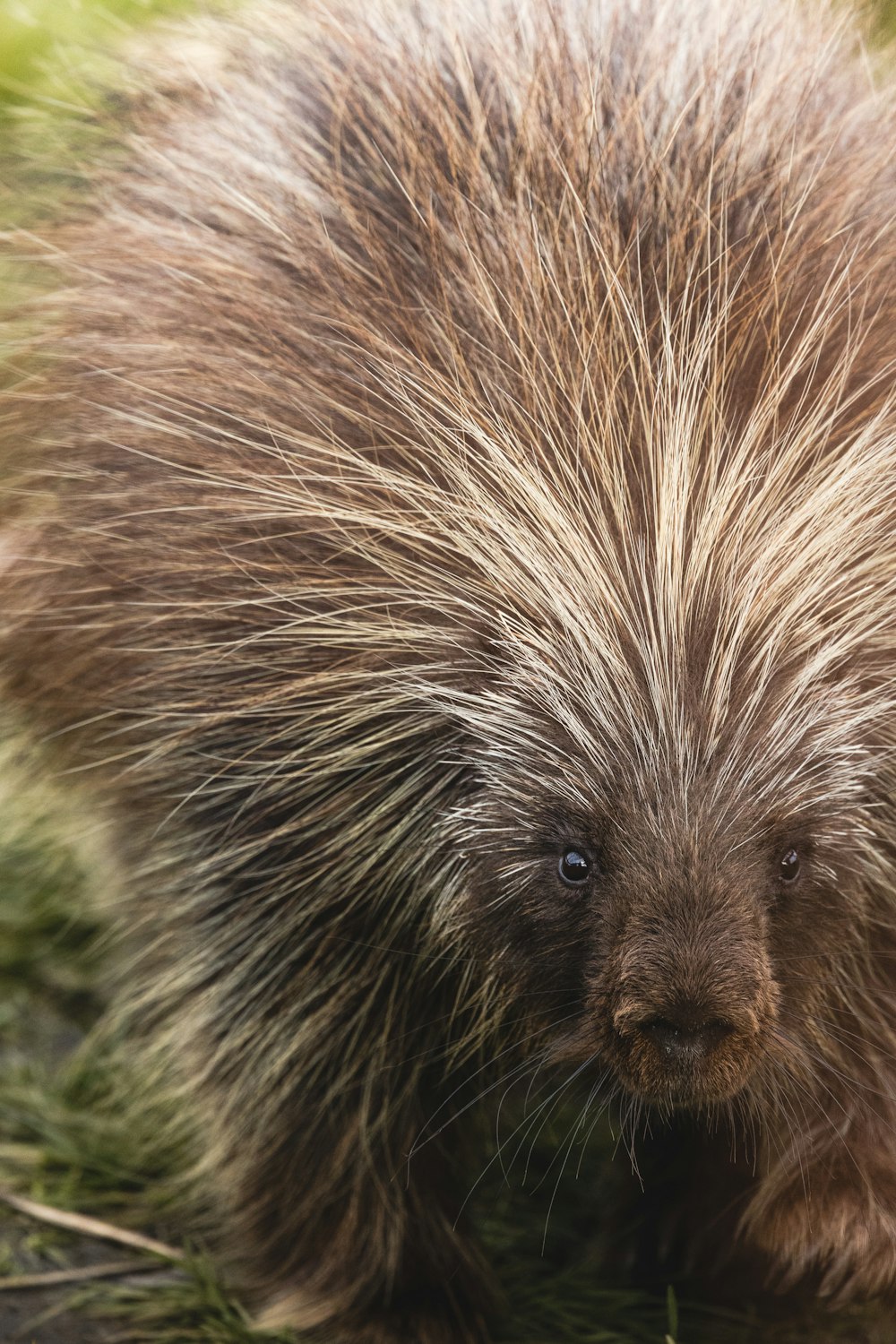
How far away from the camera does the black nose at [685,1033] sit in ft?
5.85

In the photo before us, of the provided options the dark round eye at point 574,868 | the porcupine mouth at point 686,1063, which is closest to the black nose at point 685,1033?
the porcupine mouth at point 686,1063

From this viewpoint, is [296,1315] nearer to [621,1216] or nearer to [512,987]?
[621,1216]

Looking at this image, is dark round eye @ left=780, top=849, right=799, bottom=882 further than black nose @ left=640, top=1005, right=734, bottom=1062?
Yes

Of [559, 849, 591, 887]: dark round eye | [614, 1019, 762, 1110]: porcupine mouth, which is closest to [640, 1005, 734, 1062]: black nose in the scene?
[614, 1019, 762, 1110]: porcupine mouth

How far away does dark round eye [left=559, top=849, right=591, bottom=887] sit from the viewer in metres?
1.92

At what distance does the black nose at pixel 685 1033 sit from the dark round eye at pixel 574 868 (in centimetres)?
19

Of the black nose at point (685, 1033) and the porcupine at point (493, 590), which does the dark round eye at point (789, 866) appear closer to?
the porcupine at point (493, 590)

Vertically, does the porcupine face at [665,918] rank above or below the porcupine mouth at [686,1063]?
above

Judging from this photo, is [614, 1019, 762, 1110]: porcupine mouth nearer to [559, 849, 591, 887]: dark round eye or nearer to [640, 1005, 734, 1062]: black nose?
[640, 1005, 734, 1062]: black nose

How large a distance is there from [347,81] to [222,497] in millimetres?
608

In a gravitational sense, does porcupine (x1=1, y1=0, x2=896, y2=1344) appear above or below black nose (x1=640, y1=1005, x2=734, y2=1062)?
above

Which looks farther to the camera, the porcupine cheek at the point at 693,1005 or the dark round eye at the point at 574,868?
the dark round eye at the point at 574,868

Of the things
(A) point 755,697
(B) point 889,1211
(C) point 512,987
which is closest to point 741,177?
(A) point 755,697

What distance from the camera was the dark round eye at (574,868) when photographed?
192cm
